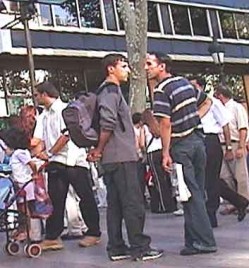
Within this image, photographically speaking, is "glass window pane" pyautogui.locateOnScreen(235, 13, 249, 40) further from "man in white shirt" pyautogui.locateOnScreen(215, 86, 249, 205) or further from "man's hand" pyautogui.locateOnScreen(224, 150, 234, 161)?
"man's hand" pyautogui.locateOnScreen(224, 150, 234, 161)

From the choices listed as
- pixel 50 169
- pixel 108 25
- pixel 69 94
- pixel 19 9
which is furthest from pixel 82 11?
pixel 50 169

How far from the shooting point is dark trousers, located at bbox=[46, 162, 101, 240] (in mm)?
8633

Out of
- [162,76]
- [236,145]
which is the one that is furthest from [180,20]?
[162,76]

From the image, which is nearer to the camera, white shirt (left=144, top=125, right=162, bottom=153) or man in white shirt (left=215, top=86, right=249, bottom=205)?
man in white shirt (left=215, top=86, right=249, bottom=205)

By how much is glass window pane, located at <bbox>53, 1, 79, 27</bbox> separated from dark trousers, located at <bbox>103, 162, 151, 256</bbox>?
16.2 metres

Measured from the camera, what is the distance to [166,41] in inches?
1038

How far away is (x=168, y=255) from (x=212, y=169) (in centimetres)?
205

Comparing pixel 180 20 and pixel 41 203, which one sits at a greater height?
pixel 180 20

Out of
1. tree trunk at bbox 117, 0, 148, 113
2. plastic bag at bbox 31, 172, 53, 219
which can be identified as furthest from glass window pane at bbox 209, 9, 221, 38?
plastic bag at bbox 31, 172, 53, 219

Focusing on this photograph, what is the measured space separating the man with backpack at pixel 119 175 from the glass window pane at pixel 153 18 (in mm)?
19070

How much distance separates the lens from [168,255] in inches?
298

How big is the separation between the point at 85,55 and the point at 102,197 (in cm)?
957

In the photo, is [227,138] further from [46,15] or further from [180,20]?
[180,20]

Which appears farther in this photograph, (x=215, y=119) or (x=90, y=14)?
(x=90, y=14)
